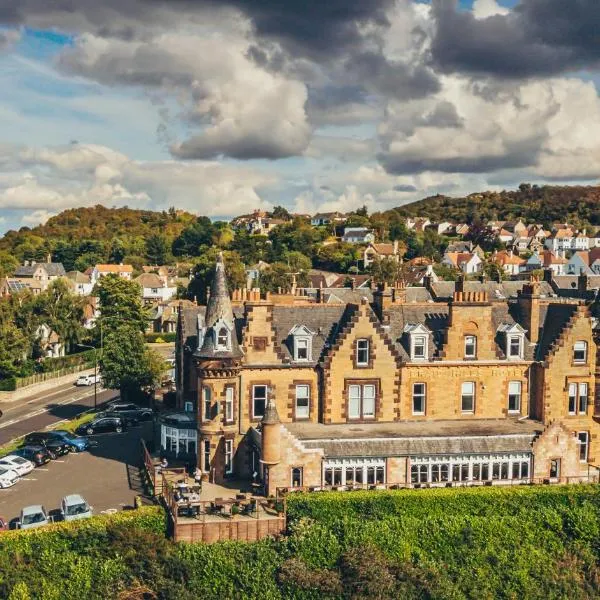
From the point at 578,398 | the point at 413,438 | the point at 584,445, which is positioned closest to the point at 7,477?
the point at 413,438

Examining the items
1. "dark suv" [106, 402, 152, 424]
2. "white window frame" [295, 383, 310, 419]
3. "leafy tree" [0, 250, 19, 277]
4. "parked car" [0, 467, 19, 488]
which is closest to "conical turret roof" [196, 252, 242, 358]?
"white window frame" [295, 383, 310, 419]

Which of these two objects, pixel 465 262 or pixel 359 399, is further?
pixel 465 262

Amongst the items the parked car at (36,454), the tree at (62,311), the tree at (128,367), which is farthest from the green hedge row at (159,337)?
the parked car at (36,454)

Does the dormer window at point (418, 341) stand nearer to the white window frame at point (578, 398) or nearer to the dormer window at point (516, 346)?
the dormer window at point (516, 346)

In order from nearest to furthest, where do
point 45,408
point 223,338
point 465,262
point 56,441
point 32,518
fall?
point 32,518, point 223,338, point 56,441, point 45,408, point 465,262

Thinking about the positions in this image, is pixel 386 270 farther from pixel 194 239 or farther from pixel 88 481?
pixel 88 481

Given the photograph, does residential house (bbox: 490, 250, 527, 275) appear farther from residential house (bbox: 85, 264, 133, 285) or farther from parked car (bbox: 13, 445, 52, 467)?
parked car (bbox: 13, 445, 52, 467)

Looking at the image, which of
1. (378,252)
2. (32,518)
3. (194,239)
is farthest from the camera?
(194,239)

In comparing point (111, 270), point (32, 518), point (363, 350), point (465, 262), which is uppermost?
point (465, 262)
